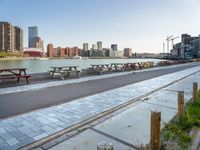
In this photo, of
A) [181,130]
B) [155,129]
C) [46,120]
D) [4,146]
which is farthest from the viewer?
[46,120]

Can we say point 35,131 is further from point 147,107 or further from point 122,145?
point 147,107

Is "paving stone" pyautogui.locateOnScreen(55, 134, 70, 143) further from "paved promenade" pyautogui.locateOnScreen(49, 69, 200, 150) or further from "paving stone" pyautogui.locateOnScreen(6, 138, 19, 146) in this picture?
"paving stone" pyautogui.locateOnScreen(6, 138, 19, 146)

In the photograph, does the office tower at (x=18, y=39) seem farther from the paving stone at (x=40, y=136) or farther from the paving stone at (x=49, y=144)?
the paving stone at (x=49, y=144)

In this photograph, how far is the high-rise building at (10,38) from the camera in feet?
394

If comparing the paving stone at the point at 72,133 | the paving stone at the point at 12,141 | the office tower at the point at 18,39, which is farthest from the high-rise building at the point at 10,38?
the paving stone at the point at 72,133

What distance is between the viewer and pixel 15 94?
8.99m

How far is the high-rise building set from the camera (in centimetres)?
12012

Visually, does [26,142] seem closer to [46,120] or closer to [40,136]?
[40,136]

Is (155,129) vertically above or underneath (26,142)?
above

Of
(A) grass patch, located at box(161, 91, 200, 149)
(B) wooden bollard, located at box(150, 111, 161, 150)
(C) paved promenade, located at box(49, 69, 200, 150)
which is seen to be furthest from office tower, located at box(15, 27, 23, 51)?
(B) wooden bollard, located at box(150, 111, 161, 150)

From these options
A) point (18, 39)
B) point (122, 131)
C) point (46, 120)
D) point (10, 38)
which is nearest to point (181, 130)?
point (122, 131)

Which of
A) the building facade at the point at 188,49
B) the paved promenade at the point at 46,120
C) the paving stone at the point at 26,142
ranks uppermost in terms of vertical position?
the building facade at the point at 188,49

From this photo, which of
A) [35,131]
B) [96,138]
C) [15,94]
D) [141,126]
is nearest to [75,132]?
[96,138]

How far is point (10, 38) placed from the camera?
123 m
